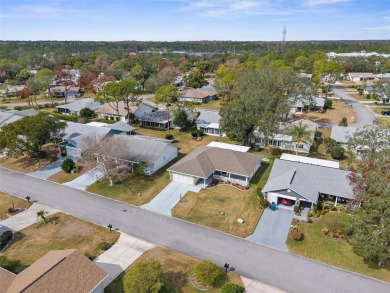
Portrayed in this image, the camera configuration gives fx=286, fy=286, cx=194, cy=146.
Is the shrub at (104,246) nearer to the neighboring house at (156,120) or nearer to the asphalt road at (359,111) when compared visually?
the neighboring house at (156,120)

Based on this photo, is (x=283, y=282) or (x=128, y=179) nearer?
(x=283, y=282)

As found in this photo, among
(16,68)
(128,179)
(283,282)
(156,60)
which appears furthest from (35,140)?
(16,68)

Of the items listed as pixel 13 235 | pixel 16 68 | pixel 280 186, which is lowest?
pixel 13 235

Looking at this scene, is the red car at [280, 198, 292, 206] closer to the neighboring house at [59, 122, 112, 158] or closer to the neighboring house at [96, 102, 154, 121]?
the neighboring house at [59, 122, 112, 158]

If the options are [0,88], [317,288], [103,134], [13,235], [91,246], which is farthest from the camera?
[0,88]

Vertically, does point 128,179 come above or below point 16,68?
below

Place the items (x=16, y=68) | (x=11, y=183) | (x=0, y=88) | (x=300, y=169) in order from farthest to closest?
(x=16, y=68) < (x=0, y=88) < (x=11, y=183) < (x=300, y=169)

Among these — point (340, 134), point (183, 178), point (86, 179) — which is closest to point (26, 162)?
point (86, 179)

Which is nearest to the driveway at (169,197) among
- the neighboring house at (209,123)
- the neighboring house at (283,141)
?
the neighboring house at (283,141)

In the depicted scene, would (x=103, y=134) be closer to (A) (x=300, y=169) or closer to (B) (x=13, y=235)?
(B) (x=13, y=235)
